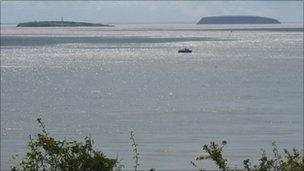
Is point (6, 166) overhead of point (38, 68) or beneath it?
beneath

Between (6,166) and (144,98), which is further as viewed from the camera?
(144,98)

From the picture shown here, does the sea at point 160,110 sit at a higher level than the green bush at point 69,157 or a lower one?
higher

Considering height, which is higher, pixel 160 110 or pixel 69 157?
pixel 160 110

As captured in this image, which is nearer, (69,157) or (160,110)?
(69,157)

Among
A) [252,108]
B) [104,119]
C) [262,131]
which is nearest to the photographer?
[262,131]

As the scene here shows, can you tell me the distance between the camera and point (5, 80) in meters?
63.9

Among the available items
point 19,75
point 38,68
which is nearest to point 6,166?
point 19,75

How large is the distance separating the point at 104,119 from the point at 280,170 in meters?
27.3

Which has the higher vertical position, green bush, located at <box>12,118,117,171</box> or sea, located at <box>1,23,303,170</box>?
sea, located at <box>1,23,303,170</box>

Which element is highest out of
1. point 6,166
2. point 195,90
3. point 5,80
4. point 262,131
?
point 5,80

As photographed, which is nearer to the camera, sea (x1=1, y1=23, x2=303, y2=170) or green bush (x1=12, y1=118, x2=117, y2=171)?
green bush (x1=12, y1=118, x2=117, y2=171)

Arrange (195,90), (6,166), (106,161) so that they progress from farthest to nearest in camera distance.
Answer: (195,90)
(6,166)
(106,161)

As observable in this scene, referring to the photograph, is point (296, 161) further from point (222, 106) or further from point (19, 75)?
point (19, 75)

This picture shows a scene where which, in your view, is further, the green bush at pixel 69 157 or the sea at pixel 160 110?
the sea at pixel 160 110
